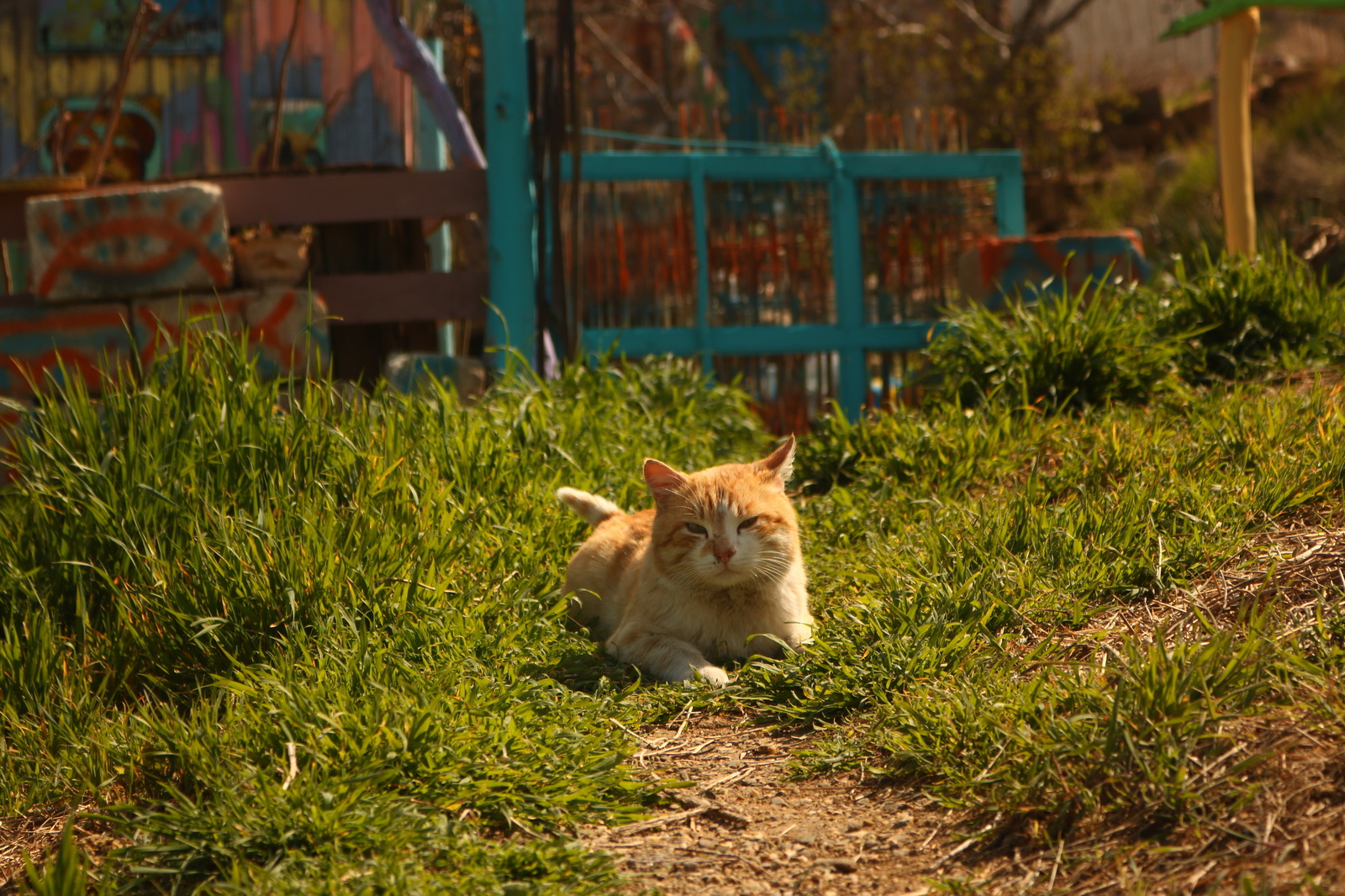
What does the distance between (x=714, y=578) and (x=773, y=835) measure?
106 centimetres

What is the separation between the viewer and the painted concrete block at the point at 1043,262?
21.4 feet

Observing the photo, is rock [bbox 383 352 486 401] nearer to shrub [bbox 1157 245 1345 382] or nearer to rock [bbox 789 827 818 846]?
shrub [bbox 1157 245 1345 382]

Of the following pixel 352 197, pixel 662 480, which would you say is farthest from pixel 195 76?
pixel 662 480

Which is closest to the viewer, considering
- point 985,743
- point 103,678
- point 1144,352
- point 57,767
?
point 985,743

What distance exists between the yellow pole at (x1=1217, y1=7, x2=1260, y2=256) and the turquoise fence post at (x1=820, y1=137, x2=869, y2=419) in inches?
85.1

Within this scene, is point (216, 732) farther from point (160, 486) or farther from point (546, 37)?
point (546, 37)

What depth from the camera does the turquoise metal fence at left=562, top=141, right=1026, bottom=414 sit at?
7.23m

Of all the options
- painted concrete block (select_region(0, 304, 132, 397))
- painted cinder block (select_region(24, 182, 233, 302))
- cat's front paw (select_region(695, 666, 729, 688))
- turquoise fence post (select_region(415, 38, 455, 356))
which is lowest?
cat's front paw (select_region(695, 666, 729, 688))

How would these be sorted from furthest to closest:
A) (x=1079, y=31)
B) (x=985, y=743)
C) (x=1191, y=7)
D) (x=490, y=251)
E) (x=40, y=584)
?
(x=1079, y=31), (x=1191, y=7), (x=490, y=251), (x=40, y=584), (x=985, y=743)

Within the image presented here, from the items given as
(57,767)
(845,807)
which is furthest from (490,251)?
(845,807)

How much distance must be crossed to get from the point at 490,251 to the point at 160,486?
9.86 feet

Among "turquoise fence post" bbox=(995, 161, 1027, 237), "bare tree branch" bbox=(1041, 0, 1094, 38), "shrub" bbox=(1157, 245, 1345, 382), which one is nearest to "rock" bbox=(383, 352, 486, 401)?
"shrub" bbox=(1157, 245, 1345, 382)

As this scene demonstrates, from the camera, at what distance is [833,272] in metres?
7.41

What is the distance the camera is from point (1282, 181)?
12.2 m
